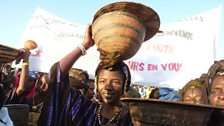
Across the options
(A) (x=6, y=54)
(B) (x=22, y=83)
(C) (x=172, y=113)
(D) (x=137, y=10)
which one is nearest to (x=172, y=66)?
(B) (x=22, y=83)

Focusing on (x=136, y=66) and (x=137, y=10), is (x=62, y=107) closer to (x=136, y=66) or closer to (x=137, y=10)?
(x=137, y=10)

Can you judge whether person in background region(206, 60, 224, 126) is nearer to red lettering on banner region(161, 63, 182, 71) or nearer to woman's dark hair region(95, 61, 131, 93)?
woman's dark hair region(95, 61, 131, 93)

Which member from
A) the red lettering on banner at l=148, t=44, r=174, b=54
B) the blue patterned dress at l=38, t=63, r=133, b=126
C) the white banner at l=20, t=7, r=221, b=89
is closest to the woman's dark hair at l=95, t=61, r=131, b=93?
the blue patterned dress at l=38, t=63, r=133, b=126

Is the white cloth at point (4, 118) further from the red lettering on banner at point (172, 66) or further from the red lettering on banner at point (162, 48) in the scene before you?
the red lettering on banner at point (162, 48)

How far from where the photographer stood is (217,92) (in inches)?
95.1

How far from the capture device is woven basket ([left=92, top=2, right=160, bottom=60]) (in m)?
2.59

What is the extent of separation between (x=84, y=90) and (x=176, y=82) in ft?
6.12

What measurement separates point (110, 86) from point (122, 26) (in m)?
0.44

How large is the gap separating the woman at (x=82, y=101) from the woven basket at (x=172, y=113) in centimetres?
97

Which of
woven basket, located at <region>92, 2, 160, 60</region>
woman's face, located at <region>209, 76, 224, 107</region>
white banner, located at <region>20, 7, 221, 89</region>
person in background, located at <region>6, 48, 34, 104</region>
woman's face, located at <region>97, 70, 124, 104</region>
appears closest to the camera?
woman's face, located at <region>209, 76, 224, 107</region>

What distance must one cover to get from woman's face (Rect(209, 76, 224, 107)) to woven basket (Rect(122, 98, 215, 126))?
1.83 ft

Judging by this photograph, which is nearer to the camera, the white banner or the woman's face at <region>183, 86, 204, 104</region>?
the woman's face at <region>183, 86, 204, 104</region>

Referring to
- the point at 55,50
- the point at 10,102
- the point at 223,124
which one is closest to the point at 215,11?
the point at 55,50

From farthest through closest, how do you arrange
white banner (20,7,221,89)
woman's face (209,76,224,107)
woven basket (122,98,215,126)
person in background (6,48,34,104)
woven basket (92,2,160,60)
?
white banner (20,7,221,89), person in background (6,48,34,104), woven basket (92,2,160,60), woman's face (209,76,224,107), woven basket (122,98,215,126)
